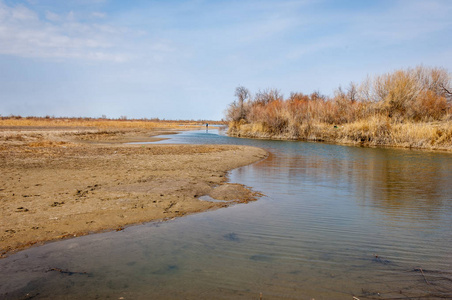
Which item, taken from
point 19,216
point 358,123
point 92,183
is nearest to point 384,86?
point 358,123

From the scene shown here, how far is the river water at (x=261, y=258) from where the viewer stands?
133 inches

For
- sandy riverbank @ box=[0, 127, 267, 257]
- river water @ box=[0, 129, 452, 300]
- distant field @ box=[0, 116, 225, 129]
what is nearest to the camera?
river water @ box=[0, 129, 452, 300]

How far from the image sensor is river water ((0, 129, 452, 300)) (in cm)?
338

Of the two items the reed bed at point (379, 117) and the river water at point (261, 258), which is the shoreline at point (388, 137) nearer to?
the reed bed at point (379, 117)

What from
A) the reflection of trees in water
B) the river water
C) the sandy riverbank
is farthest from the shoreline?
the river water

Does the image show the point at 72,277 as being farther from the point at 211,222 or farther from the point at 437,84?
the point at 437,84

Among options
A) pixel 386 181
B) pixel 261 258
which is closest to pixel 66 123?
pixel 386 181

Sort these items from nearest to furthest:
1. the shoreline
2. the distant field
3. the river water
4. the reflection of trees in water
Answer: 1. the river water
2. the reflection of trees in water
3. the shoreline
4. the distant field

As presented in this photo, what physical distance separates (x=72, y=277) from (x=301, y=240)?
10.5 ft

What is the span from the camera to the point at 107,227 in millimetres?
5250

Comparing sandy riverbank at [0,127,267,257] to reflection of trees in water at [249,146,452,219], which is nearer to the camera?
sandy riverbank at [0,127,267,257]

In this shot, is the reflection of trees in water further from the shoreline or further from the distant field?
the distant field

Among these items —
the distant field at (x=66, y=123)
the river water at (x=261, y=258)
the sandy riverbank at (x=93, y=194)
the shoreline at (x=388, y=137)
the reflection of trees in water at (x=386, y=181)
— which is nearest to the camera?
the river water at (x=261, y=258)

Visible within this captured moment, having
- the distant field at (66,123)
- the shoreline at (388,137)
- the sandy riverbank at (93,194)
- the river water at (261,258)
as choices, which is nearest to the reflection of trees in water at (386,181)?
the river water at (261,258)
